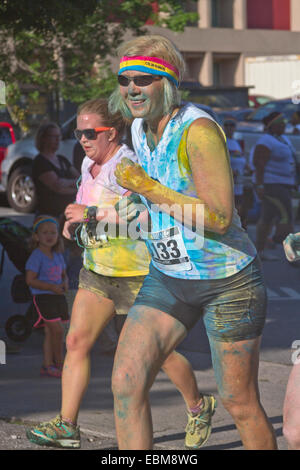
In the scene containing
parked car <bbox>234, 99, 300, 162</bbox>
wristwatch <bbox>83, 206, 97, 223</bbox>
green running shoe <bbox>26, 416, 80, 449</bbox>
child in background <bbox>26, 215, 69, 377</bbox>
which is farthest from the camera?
parked car <bbox>234, 99, 300, 162</bbox>

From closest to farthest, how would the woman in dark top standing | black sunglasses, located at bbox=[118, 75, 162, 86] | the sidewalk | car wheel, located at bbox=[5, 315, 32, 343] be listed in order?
black sunglasses, located at bbox=[118, 75, 162, 86]
the sidewalk
car wheel, located at bbox=[5, 315, 32, 343]
the woman in dark top standing

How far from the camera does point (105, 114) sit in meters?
5.07

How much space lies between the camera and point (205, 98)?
25391mm

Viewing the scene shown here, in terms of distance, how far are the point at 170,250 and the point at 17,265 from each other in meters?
4.47

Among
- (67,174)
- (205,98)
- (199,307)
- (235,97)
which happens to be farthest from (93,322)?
(235,97)

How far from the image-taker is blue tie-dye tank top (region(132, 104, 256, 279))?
372 cm

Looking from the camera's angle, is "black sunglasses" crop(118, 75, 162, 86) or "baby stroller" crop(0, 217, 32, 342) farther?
"baby stroller" crop(0, 217, 32, 342)

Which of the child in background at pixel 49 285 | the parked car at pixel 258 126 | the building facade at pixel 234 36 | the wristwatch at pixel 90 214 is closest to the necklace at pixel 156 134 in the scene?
the wristwatch at pixel 90 214

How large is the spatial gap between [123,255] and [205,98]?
2088 centimetres

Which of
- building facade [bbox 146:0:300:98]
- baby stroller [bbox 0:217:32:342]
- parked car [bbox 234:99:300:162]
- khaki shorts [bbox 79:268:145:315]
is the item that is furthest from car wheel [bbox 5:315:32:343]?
building facade [bbox 146:0:300:98]

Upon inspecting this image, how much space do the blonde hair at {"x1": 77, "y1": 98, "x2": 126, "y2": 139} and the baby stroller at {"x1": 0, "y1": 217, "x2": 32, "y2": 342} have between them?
101 inches

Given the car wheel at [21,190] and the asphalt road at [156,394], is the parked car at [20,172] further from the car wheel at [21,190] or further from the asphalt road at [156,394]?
the asphalt road at [156,394]

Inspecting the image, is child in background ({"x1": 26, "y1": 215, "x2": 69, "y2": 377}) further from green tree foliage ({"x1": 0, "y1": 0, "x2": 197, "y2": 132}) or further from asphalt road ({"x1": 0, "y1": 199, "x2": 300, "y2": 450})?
green tree foliage ({"x1": 0, "y1": 0, "x2": 197, "y2": 132})

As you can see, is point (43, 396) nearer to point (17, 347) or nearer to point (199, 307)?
point (17, 347)
